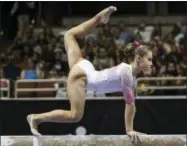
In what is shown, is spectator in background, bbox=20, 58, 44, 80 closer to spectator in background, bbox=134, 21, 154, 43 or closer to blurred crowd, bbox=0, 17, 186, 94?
blurred crowd, bbox=0, 17, 186, 94

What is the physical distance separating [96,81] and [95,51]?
4.12m

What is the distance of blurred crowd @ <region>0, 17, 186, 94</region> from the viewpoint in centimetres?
905

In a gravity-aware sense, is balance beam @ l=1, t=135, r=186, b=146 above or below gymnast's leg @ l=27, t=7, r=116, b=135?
below

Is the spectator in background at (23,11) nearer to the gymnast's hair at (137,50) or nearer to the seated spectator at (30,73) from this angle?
the seated spectator at (30,73)

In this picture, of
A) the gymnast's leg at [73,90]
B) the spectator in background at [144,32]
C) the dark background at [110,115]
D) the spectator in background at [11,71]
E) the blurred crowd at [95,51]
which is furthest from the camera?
the spectator in background at [144,32]

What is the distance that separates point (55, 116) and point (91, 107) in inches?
153

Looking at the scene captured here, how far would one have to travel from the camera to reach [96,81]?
4.91m

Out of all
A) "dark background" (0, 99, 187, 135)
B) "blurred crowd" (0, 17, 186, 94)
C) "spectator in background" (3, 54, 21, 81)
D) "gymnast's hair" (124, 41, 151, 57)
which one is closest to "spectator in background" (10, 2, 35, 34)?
"blurred crowd" (0, 17, 186, 94)

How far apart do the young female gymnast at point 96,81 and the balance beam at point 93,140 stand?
0.25 feet

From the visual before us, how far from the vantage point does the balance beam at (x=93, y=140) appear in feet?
15.5

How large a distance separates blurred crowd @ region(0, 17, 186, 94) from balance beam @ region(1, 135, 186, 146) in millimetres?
3844

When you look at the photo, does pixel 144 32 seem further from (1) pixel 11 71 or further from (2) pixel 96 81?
(2) pixel 96 81

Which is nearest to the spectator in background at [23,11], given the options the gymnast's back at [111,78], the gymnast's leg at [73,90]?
the gymnast's leg at [73,90]

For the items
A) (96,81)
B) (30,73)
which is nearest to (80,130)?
(30,73)
